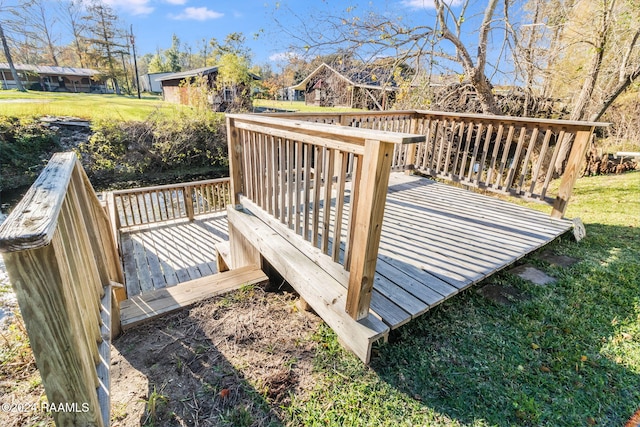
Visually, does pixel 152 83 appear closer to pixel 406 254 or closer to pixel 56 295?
pixel 406 254

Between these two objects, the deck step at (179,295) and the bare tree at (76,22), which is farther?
the bare tree at (76,22)

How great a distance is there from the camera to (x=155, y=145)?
1356 centimetres

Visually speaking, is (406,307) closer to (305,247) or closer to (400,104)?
(305,247)

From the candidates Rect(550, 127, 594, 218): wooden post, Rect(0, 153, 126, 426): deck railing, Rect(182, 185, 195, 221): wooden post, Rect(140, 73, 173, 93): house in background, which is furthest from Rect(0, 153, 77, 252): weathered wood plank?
Rect(140, 73, 173, 93): house in background

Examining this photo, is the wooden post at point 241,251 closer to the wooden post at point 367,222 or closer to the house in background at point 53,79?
the wooden post at point 367,222

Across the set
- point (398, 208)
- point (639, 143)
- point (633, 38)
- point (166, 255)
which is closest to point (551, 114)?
point (633, 38)

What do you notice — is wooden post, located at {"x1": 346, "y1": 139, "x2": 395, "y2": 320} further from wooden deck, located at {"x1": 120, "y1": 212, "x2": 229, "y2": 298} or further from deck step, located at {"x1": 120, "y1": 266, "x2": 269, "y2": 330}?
wooden deck, located at {"x1": 120, "y1": 212, "x2": 229, "y2": 298}

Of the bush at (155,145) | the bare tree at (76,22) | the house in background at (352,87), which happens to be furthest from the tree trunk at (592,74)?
the bare tree at (76,22)

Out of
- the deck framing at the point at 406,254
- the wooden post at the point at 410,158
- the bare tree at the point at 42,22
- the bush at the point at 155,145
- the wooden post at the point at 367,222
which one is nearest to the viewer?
the wooden post at the point at 367,222

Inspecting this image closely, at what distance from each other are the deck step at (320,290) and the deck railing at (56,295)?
120 centimetres

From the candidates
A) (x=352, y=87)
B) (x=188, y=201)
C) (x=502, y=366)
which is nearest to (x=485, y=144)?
(x=502, y=366)

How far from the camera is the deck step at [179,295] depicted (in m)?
2.25

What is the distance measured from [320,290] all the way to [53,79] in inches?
1720

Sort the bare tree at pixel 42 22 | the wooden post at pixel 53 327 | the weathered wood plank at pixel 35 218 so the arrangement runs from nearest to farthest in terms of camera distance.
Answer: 1. the weathered wood plank at pixel 35 218
2. the wooden post at pixel 53 327
3. the bare tree at pixel 42 22
